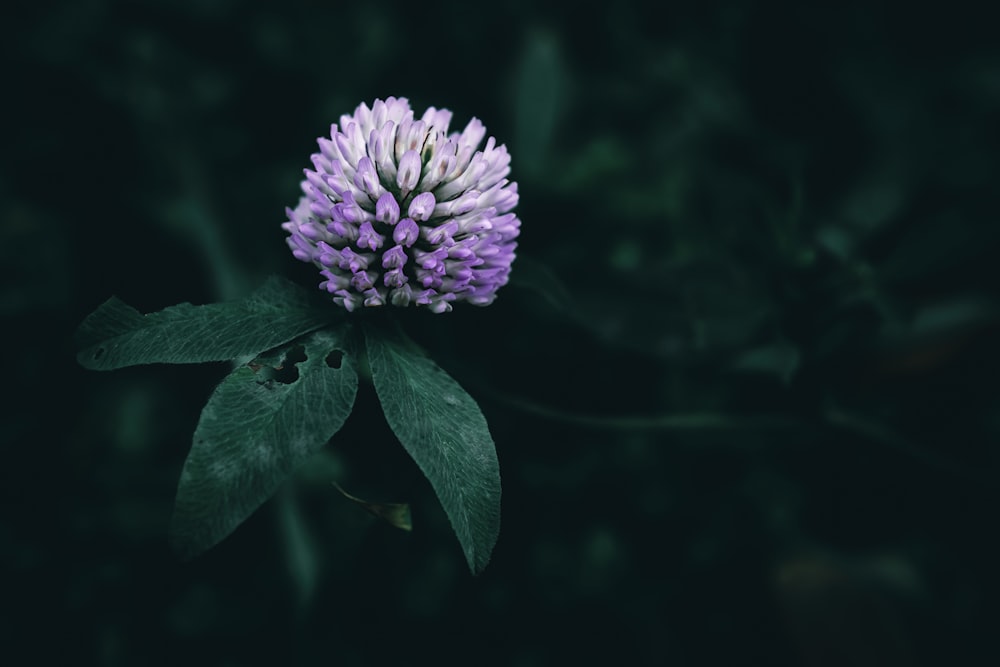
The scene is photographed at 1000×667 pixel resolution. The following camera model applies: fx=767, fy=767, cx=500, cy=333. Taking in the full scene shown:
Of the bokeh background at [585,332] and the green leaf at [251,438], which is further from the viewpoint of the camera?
the bokeh background at [585,332]

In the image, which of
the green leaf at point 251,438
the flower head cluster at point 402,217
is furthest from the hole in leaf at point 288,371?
the flower head cluster at point 402,217

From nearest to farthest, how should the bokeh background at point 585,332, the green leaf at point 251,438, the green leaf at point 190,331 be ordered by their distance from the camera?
the green leaf at point 251,438
the green leaf at point 190,331
the bokeh background at point 585,332

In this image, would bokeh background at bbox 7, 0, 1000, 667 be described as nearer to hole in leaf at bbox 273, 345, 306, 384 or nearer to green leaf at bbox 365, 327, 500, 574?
hole in leaf at bbox 273, 345, 306, 384

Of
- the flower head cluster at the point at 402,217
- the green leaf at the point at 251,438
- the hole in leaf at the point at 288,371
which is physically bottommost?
the green leaf at the point at 251,438

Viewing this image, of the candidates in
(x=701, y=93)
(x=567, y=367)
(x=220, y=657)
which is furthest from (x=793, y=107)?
(x=220, y=657)

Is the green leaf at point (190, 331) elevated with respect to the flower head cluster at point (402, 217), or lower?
lower

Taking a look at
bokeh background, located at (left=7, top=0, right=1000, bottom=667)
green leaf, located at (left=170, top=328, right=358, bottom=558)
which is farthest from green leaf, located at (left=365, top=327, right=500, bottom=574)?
bokeh background, located at (left=7, top=0, right=1000, bottom=667)

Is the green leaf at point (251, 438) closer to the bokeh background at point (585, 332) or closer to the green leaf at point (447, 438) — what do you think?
the green leaf at point (447, 438)

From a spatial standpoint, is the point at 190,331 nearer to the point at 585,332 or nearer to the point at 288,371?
the point at 288,371
